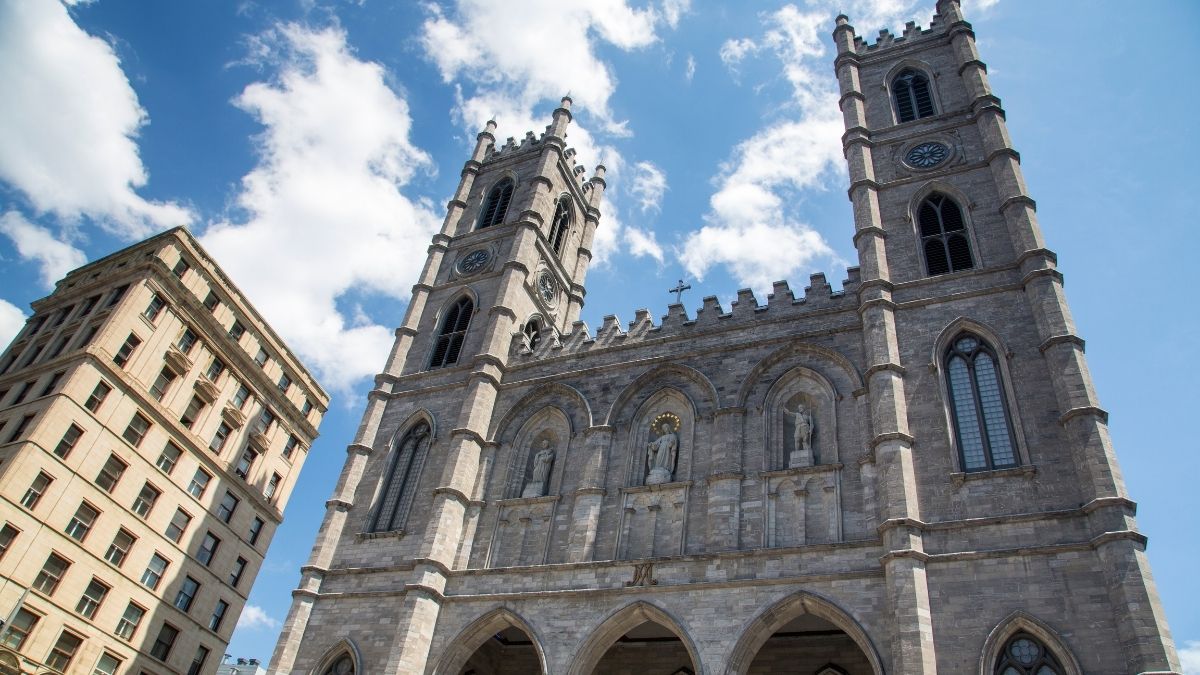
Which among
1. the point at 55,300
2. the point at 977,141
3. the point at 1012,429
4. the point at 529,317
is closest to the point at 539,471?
the point at 529,317

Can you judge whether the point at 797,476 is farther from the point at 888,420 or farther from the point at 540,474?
the point at 540,474

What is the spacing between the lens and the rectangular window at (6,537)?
24.3 meters

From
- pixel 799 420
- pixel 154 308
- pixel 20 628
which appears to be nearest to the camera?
pixel 799 420

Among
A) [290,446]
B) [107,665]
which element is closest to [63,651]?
[107,665]

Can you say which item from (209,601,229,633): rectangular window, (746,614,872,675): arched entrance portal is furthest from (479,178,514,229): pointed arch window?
(746,614,872,675): arched entrance portal

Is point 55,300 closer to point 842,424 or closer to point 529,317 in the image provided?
point 529,317

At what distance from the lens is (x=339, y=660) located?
22.2 m

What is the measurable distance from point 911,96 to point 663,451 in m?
15.9

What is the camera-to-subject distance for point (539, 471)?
24.7 m

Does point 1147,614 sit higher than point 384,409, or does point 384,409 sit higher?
point 384,409

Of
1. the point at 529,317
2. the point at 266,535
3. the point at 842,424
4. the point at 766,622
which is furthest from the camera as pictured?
the point at 266,535

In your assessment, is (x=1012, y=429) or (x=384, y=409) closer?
(x=1012, y=429)

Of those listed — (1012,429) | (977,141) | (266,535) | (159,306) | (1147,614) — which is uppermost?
(977,141)

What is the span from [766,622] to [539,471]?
28.3ft
